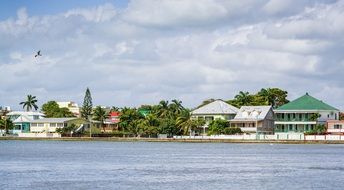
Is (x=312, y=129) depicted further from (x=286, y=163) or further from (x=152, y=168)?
(x=152, y=168)

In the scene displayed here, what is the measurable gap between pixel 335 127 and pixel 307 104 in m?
8.33

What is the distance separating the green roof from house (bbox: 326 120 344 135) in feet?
18.4

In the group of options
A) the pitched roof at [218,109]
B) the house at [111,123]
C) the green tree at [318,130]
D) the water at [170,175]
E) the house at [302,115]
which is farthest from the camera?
the house at [111,123]

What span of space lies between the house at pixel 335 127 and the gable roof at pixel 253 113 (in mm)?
11533

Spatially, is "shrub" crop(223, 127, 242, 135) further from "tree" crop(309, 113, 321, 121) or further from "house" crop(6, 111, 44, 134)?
"house" crop(6, 111, 44, 134)

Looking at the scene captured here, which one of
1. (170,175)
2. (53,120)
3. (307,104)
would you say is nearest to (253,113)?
(307,104)

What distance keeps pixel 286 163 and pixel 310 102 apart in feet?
226

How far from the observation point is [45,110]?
186125mm

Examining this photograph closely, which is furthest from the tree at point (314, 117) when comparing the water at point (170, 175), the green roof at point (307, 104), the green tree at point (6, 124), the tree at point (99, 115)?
the green tree at point (6, 124)

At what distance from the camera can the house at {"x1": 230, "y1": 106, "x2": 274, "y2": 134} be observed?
435ft

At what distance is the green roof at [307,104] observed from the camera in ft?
441

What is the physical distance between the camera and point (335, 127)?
129 metres

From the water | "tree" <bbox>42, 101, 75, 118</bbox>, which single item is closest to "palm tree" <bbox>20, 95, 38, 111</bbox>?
"tree" <bbox>42, 101, 75, 118</bbox>

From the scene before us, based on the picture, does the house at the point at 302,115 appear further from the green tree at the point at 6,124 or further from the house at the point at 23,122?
the green tree at the point at 6,124
